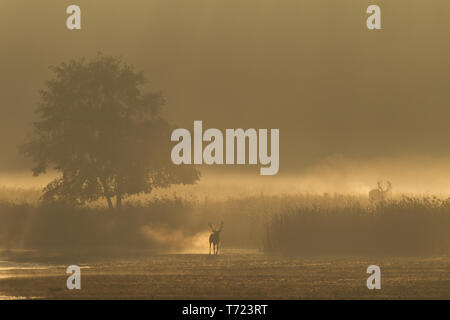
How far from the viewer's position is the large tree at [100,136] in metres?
53.8

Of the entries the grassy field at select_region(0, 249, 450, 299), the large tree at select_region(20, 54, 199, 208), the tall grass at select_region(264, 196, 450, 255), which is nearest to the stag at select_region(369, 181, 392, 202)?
the large tree at select_region(20, 54, 199, 208)

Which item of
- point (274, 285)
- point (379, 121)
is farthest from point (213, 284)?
point (379, 121)

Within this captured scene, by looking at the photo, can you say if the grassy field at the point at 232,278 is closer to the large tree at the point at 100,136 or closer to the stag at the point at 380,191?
the large tree at the point at 100,136

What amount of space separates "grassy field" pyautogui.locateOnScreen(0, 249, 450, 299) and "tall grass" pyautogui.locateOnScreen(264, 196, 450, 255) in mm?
2976

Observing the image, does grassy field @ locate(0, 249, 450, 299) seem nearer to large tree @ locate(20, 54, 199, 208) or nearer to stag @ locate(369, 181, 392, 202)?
large tree @ locate(20, 54, 199, 208)

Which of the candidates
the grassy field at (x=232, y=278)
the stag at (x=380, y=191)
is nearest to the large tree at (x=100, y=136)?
the stag at (x=380, y=191)

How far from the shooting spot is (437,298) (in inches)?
998

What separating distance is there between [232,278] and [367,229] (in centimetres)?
1301

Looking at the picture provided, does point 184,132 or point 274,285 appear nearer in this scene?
point 274,285

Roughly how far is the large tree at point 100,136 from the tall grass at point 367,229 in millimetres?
13918

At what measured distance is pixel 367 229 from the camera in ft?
136

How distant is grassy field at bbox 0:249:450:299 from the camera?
26156 millimetres

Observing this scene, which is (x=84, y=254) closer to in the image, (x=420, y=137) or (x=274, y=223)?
(x=274, y=223)

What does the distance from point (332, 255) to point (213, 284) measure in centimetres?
1148
